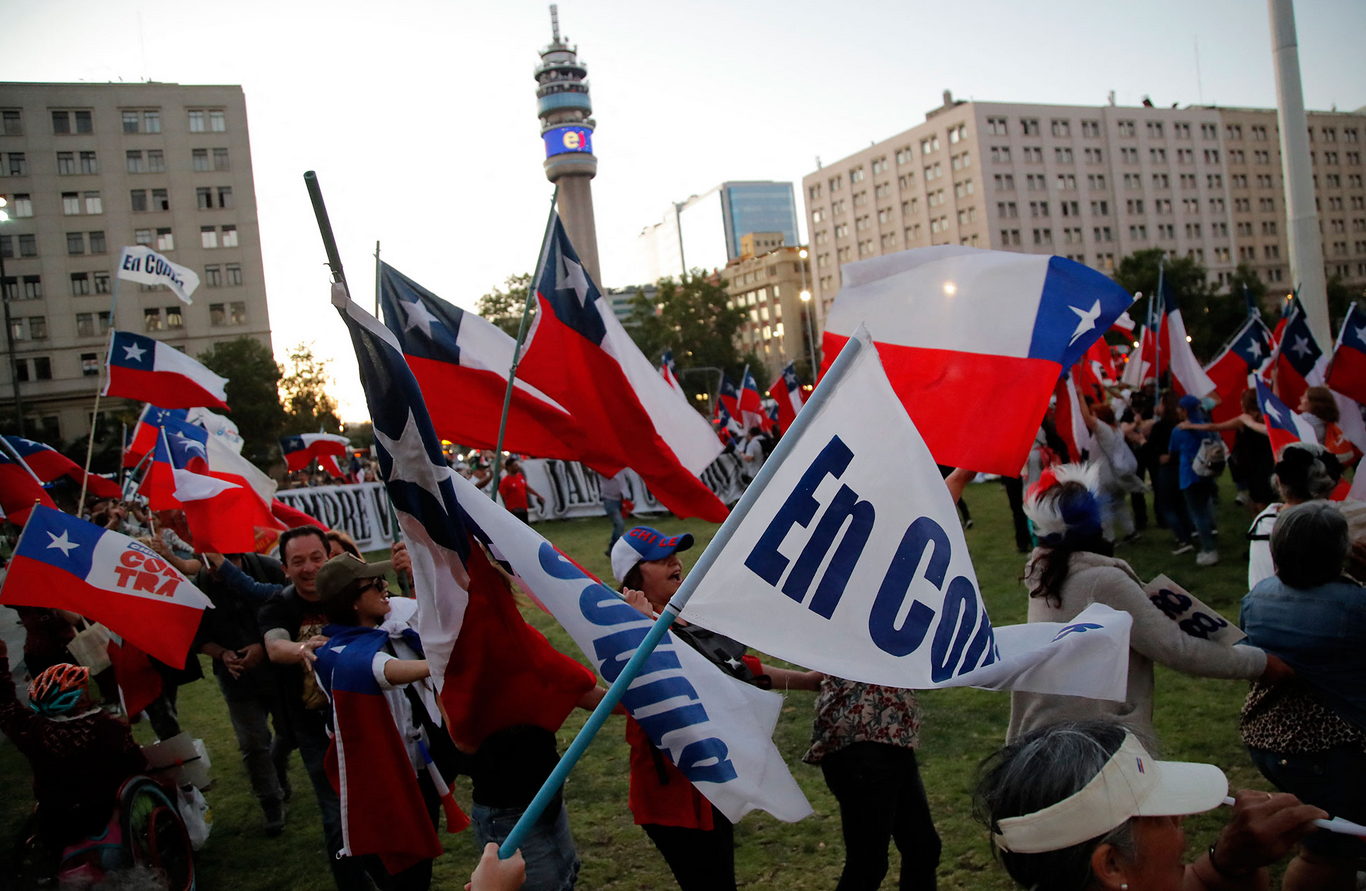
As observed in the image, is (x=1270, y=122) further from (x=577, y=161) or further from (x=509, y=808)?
(x=509, y=808)

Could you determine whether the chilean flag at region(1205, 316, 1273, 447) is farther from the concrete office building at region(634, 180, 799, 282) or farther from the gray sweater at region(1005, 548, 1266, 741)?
the concrete office building at region(634, 180, 799, 282)

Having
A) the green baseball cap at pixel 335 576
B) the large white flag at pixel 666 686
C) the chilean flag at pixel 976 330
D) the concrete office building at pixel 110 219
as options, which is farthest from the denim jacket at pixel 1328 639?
the concrete office building at pixel 110 219

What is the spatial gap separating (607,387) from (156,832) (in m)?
3.20

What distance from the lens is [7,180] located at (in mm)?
70250

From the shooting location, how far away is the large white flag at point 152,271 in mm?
10109

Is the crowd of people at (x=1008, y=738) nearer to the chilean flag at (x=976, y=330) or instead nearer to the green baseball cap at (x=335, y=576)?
the green baseball cap at (x=335, y=576)

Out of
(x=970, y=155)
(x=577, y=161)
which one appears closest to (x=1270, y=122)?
(x=970, y=155)

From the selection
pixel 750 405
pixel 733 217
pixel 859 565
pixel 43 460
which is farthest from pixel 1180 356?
pixel 733 217

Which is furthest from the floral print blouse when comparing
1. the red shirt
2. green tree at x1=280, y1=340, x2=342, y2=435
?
green tree at x1=280, y1=340, x2=342, y2=435

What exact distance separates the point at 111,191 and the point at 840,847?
8653cm

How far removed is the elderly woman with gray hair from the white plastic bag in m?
5.34

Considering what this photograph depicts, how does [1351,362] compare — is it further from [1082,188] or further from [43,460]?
[1082,188]

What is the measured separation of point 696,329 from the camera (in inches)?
3666

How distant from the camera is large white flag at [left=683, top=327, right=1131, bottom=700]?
2.21 meters
